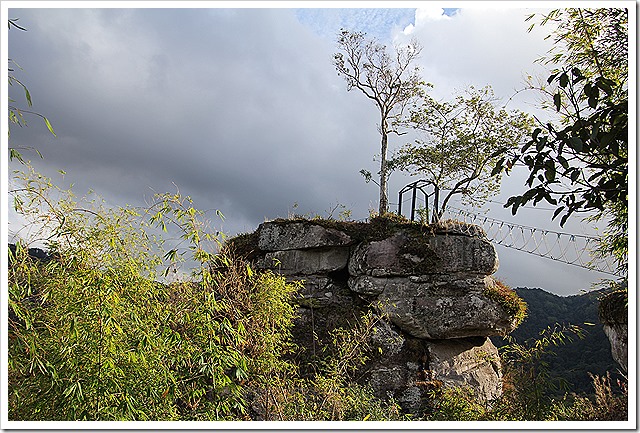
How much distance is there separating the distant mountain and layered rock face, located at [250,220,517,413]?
64cm

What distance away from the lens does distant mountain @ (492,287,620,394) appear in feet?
17.7

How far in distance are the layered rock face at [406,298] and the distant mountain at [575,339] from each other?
2.11 ft

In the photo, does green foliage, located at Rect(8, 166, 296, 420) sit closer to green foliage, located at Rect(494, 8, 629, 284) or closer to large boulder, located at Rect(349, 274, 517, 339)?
green foliage, located at Rect(494, 8, 629, 284)

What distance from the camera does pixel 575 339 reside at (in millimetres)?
7098

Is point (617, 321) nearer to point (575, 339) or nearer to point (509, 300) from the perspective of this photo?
point (509, 300)

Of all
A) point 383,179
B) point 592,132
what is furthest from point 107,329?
point 383,179

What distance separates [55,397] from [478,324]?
4637 mm

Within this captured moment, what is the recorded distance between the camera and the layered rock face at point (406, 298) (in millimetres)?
6090

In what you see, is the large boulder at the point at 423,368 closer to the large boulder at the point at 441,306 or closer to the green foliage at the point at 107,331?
the large boulder at the point at 441,306

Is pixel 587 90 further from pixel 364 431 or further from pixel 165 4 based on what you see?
pixel 165 4

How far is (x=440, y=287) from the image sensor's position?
633 centimetres

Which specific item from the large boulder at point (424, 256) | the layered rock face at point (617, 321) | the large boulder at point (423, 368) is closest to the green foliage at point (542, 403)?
the layered rock face at point (617, 321)

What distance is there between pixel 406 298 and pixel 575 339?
2.55 meters

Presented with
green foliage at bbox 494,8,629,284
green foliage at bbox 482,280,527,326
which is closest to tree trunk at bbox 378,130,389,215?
green foliage at bbox 482,280,527,326
